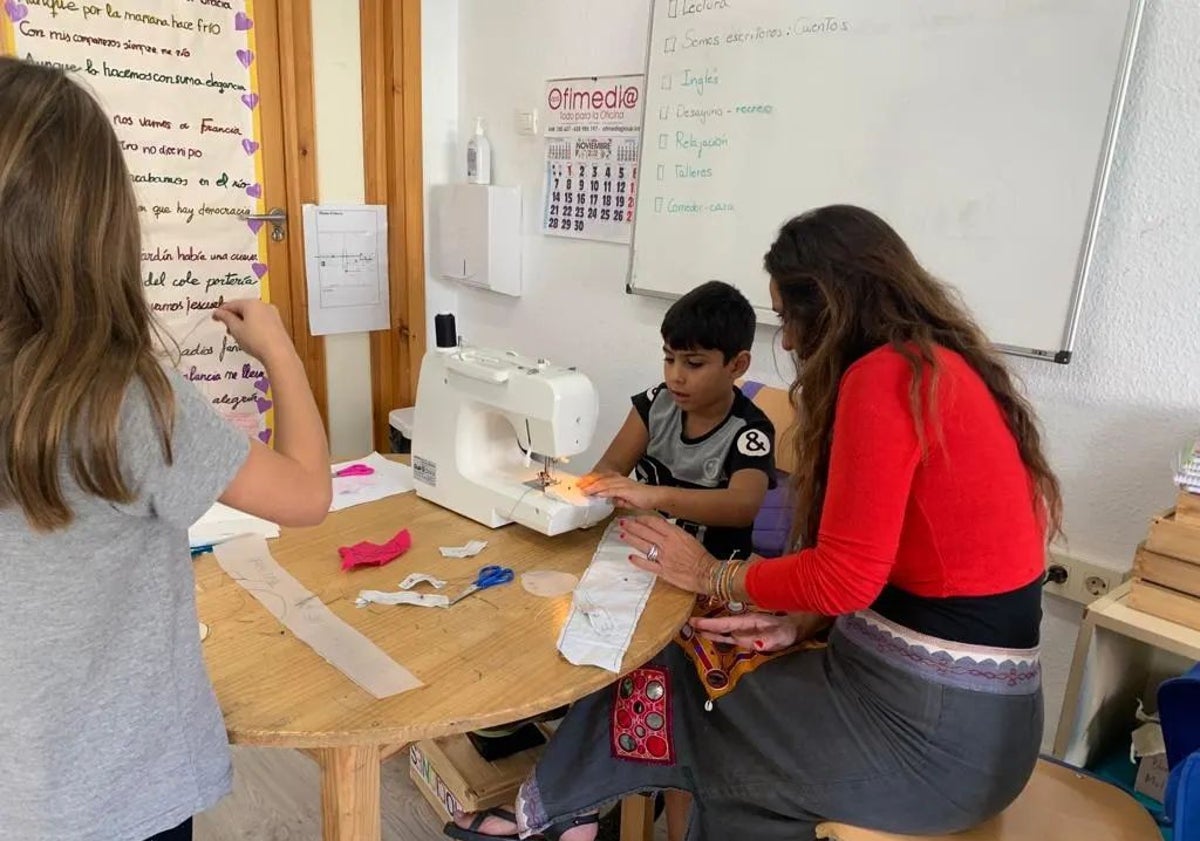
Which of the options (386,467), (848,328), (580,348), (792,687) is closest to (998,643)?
(792,687)

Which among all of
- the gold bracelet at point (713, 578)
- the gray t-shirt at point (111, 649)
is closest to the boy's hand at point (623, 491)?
the gold bracelet at point (713, 578)

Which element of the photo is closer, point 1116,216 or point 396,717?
point 396,717

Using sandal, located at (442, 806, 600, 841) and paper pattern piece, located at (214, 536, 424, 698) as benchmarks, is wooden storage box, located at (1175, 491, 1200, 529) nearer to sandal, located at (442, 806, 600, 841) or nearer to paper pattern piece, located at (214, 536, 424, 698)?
sandal, located at (442, 806, 600, 841)

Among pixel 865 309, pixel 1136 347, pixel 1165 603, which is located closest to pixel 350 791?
pixel 865 309

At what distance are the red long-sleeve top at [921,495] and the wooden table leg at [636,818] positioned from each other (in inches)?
26.6

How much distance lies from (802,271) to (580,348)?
1.55m

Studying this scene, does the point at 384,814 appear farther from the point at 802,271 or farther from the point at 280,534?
the point at 802,271

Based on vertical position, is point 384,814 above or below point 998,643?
below

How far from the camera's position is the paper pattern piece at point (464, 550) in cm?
135

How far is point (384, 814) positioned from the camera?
1.86m

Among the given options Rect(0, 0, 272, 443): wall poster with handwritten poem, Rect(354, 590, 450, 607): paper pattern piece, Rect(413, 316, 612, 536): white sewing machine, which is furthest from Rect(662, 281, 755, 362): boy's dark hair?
Rect(0, 0, 272, 443): wall poster with handwritten poem

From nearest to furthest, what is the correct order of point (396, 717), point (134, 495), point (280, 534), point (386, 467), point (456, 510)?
1. point (134, 495)
2. point (396, 717)
3. point (280, 534)
4. point (456, 510)
5. point (386, 467)

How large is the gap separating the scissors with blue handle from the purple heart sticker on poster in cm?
193

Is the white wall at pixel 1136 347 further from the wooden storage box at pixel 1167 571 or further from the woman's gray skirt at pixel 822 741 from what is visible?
the woman's gray skirt at pixel 822 741
